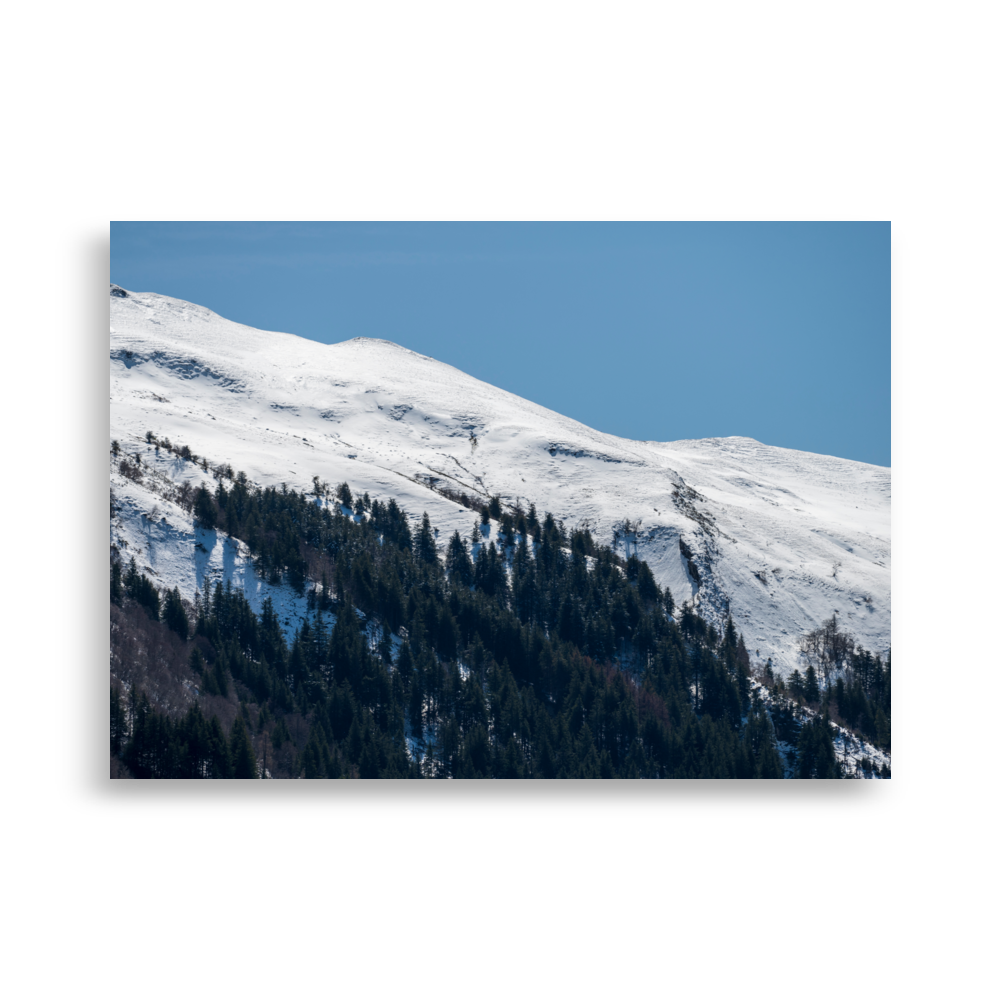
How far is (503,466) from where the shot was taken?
91.3 metres

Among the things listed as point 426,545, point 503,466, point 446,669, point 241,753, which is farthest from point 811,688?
point 241,753

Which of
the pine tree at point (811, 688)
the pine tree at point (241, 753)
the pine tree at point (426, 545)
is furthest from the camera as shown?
the pine tree at point (426, 545)

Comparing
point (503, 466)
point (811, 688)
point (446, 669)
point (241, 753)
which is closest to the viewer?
point (241, 753)

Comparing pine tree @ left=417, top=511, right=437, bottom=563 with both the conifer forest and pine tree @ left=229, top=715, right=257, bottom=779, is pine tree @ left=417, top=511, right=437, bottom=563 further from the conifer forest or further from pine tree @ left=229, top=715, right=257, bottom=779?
pine tree @ left=229, top=715, right=257, bottom=779

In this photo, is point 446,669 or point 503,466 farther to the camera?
point 503,466

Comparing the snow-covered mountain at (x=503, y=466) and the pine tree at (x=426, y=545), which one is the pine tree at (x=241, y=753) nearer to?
the snow-covered mountain at (x=503, y=466)

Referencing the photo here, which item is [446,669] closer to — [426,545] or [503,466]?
[426,545]

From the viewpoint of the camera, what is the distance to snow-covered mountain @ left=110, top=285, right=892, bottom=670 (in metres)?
74.4

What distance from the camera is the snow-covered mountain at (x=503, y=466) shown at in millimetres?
74438

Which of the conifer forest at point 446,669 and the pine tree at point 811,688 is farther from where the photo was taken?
the pine tree at point 811,688

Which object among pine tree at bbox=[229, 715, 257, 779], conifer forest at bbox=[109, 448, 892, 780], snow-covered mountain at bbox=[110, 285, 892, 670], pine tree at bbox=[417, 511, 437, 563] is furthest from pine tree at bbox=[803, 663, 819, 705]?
pine tree at bbox=[229, 715, 257, 779]

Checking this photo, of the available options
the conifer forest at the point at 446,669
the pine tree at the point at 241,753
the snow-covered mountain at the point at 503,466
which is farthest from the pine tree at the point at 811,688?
the pine tree at the point at 241,753
